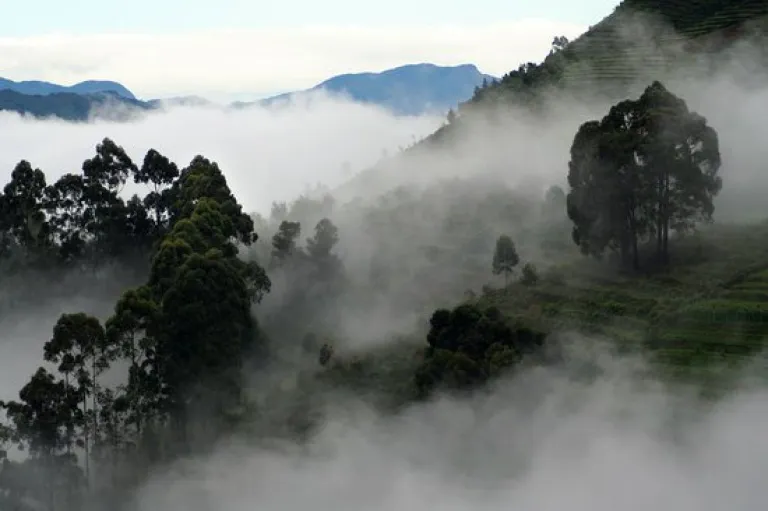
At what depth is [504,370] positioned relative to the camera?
48125 millimetres

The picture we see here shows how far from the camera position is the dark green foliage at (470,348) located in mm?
48000

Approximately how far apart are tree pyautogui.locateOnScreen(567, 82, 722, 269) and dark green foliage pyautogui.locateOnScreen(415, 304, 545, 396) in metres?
14.9

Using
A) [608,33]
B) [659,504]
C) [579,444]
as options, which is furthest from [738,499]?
[608,33]

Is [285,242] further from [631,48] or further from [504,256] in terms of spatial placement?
[631,48]

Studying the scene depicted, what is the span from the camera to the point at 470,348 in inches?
Answer: 1955

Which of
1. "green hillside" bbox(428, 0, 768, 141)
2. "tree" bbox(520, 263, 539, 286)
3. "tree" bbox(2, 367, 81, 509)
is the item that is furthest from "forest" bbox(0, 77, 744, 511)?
"green hillside" bbox(428, 0, 768, 141)

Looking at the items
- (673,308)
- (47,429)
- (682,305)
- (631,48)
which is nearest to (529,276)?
(673,308)

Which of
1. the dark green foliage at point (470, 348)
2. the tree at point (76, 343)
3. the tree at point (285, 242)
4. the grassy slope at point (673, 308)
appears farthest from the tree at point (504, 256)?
the tree at point (76, 343)

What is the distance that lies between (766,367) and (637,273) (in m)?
17.5

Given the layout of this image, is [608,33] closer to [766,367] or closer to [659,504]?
[766,367]

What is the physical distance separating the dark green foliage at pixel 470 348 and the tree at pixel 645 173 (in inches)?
586

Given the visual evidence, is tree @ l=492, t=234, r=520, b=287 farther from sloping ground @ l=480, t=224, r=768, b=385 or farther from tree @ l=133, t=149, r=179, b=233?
tree @ l=133, t=149, r=179, b=233

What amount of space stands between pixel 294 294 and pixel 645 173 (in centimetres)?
3063

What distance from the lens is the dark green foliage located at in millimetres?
48000
